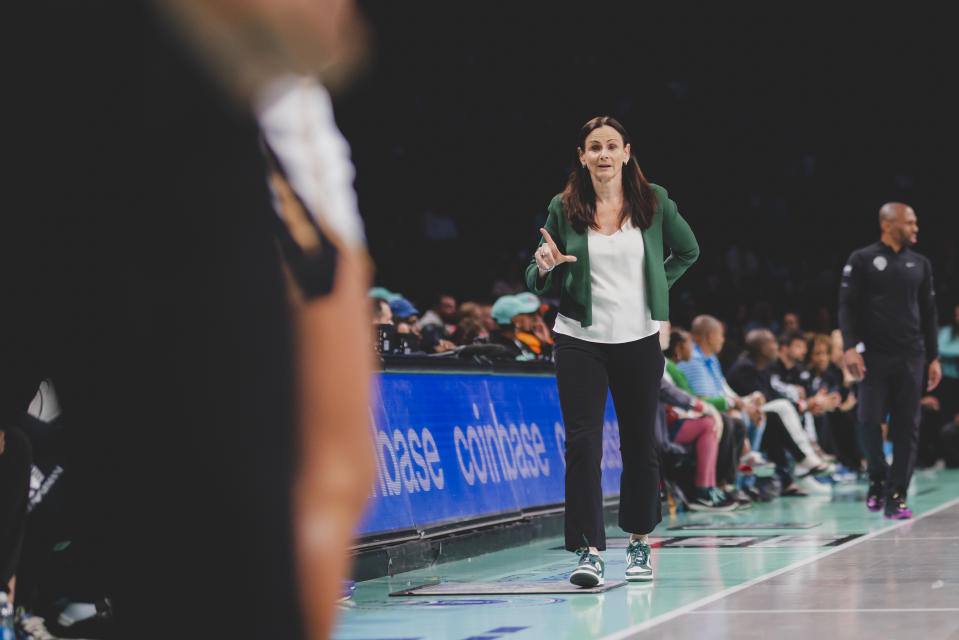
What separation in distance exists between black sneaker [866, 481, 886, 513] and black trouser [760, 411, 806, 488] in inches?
96.3

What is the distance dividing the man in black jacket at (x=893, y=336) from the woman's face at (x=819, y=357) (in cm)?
446

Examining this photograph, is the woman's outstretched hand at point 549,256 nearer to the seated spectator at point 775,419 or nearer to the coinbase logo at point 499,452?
the coinbase logo at point 499,452

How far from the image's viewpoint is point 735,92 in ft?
65.7

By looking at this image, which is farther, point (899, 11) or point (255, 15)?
point (899, 11)

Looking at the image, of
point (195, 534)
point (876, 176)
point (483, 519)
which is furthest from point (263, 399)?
point (876, 176)

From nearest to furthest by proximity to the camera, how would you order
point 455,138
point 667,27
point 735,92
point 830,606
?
point 830,606 → point 455,138 → point 667,27 → point 735,92

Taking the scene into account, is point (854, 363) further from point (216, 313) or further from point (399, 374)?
point (216, 313)

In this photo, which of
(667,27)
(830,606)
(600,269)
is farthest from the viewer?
(667,27)

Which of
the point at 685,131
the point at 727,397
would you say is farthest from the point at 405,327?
the point at 685,131

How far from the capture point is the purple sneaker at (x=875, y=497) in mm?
8734

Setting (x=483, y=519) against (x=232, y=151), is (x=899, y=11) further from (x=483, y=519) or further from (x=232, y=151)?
(x=232, y=151)

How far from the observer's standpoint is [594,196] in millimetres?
5312

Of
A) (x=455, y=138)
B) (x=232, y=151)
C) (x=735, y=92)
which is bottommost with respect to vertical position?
(x=232, y=151)

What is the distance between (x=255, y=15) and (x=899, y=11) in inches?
789
